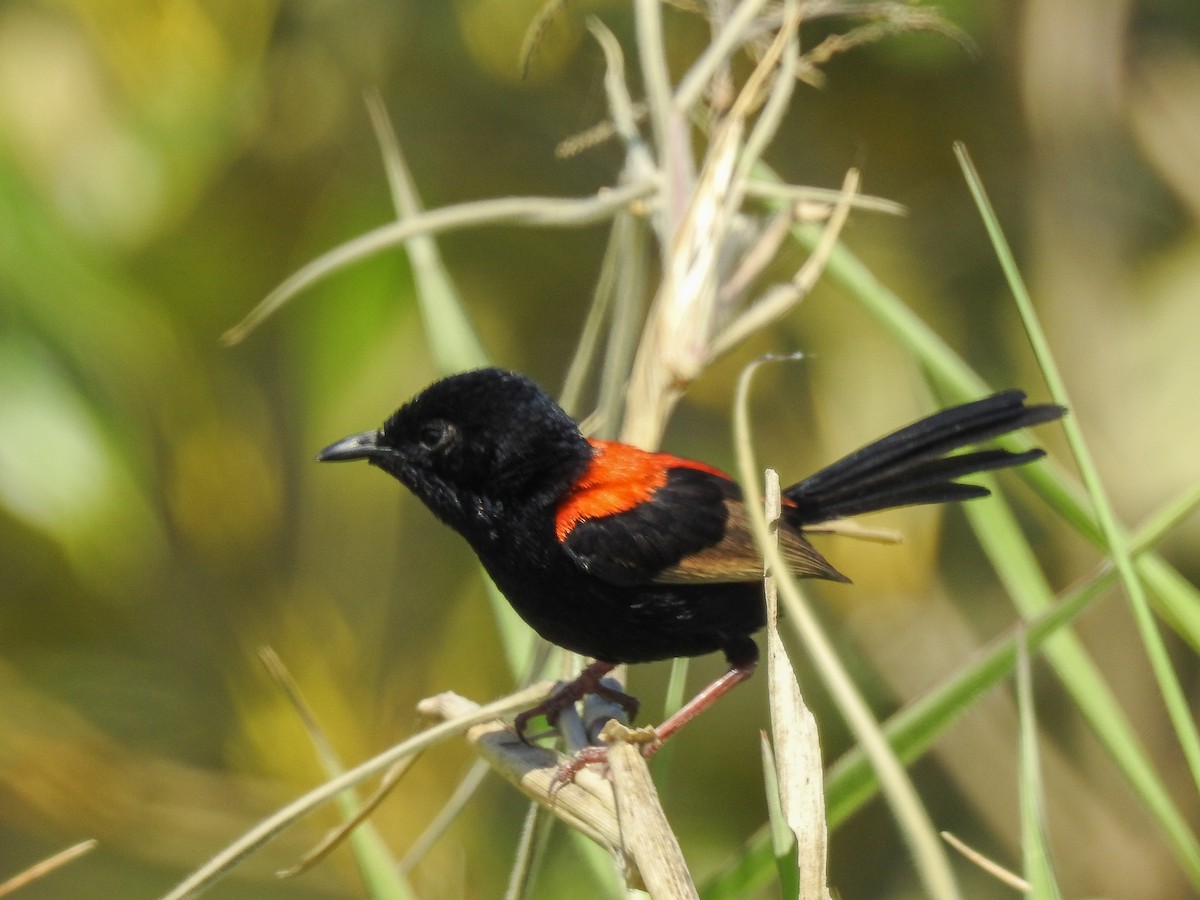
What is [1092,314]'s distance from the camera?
375 centimetres

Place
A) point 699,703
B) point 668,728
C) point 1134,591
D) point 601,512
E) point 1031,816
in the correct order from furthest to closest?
point 601,512, point 699,703, point 668,728, point 1134,591, point 1031,816

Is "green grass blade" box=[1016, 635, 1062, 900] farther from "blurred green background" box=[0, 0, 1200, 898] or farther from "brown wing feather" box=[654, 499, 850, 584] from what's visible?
"blurred green background" box=[0, 0, 1200, 898]

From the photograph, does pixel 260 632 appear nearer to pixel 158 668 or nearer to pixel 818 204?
pixel 158 668

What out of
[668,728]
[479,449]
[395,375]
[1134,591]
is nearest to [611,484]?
[479,449]

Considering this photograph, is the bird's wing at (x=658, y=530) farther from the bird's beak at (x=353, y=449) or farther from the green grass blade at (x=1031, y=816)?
the green grass blade at (x=1031, y=816)

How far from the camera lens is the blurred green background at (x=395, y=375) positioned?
3107 millimetres

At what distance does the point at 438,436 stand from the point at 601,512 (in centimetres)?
34

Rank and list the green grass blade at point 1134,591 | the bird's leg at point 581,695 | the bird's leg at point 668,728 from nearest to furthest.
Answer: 1. the green grass blade at point 1134,591
2. the bird's leg at point 668,728
3. the bird's leg at point 581,695

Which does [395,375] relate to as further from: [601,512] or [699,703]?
[699,703]

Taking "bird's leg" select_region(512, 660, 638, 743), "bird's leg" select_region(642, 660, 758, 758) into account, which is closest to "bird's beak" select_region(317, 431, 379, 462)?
"bird's leg" select_region(512, 660, 638, 743)

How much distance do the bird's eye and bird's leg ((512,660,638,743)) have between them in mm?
495

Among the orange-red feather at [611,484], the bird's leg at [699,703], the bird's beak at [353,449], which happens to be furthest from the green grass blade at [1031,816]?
the bird's beak at [353,449]

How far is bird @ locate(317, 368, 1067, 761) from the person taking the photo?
85.0 inches

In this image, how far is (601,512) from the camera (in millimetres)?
2215
